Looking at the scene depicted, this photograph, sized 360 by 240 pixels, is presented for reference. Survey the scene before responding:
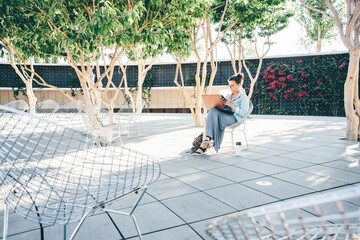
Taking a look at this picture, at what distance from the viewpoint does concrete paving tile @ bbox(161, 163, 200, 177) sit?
3349 millimetres

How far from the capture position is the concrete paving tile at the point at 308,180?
2.70 metres

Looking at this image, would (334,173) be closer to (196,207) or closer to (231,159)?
(231,159)

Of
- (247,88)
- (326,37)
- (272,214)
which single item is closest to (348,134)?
(272,214)

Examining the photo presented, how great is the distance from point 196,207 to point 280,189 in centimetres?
96

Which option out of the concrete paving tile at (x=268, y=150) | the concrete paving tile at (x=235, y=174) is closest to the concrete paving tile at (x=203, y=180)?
the concrete paving tile at (x=235, y=174)

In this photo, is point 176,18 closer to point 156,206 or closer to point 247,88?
point 156,206

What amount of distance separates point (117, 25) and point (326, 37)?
60.9 ft

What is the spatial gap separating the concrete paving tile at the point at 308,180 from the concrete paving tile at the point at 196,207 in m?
1.04

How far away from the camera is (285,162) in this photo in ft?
12.2

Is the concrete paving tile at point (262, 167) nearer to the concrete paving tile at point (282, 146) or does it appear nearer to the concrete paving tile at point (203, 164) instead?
the concrete paving tile at point (203, 164)

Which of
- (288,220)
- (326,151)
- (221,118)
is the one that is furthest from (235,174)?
(288,220)

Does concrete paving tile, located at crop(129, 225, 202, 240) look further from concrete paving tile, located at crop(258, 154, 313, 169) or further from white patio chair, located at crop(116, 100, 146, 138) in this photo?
white patio chair, located at crop(116, 100, 146, 138)

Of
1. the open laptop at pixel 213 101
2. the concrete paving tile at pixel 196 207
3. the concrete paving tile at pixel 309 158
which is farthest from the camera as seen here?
the open laptop at pixel 213 101

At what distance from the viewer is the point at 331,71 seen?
11.3m
